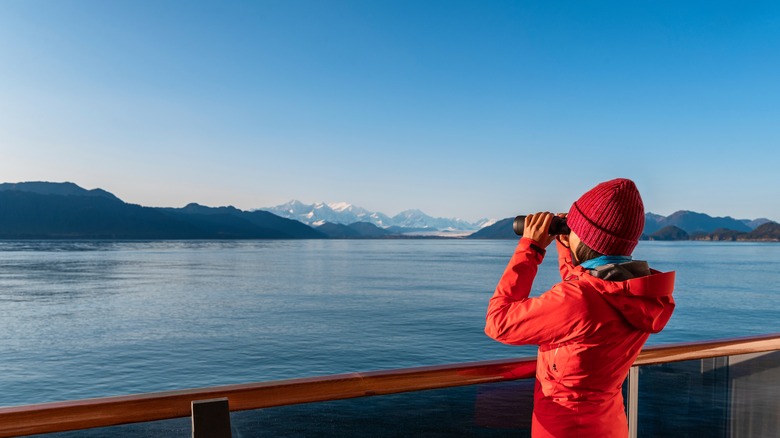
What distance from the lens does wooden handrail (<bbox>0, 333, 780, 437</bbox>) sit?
129cm

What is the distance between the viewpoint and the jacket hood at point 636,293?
1347mm

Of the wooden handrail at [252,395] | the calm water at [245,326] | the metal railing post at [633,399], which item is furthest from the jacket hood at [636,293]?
the calm water at [245,326]

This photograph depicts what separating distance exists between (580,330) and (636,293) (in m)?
0.16

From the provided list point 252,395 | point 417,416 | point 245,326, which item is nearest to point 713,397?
point 417,416

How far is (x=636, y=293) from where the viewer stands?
4.41 feet

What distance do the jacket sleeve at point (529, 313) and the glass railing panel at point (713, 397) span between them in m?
0.91

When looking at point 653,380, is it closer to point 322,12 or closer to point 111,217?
point 322,12

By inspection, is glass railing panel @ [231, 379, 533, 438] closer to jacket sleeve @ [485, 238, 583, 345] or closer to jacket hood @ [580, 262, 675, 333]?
Answer: jacket sleeve @ [485, 238, 583, 345]

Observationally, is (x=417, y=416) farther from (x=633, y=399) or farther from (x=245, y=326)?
(x=245, y=326)

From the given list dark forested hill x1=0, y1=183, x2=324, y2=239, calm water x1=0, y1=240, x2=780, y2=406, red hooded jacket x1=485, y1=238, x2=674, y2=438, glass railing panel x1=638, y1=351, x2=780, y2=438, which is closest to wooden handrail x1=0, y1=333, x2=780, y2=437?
red hooded jacket x1=485, y1=238, x2=674, y2=438

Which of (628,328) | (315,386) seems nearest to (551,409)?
(628,328)

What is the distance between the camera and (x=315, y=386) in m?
1.50

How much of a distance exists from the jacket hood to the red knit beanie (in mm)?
68

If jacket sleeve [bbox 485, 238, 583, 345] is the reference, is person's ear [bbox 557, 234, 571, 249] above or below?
above
